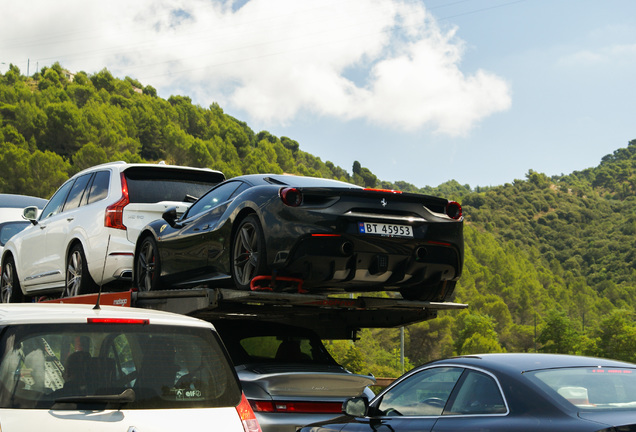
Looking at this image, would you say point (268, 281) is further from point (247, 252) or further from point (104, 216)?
point (104, 216)

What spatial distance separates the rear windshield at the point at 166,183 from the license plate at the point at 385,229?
3.17 m

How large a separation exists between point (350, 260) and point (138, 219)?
11.5 ft

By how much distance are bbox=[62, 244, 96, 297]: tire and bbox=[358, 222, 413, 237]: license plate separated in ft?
13.8

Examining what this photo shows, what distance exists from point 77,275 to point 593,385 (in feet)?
23.6

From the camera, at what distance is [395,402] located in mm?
4902

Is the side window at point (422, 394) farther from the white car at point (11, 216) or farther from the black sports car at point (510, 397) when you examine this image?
the white car at point (11, 216)

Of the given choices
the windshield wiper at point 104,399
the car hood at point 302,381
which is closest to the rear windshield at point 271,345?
the car hood at point 302,381

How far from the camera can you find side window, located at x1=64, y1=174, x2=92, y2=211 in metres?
9.93

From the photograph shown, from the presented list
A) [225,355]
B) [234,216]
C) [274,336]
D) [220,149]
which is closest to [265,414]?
[274,336]

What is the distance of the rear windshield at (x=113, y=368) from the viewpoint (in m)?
3.35

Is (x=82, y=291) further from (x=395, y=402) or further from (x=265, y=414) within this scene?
(x=395, y=402)

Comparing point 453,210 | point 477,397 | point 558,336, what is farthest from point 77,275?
point 558,336

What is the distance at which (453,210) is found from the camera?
7164 millimetres

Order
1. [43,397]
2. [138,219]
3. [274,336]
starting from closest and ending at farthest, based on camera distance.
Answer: [43,397]
[274,336]
[138,219]
